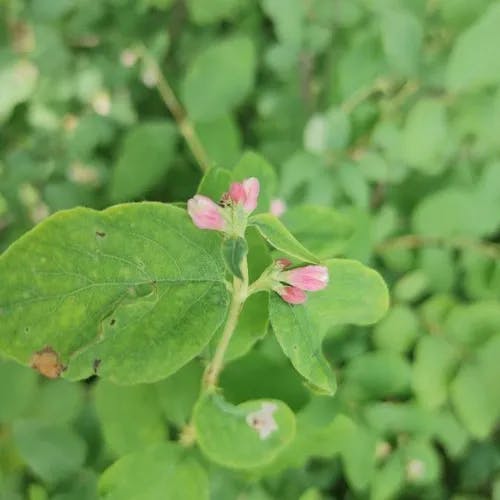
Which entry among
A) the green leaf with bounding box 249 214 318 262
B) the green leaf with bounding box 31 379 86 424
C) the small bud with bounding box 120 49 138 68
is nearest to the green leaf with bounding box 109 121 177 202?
the small bud with bounding box 120 49 138 68

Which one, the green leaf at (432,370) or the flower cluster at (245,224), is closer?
the flower cluster at (245,224)

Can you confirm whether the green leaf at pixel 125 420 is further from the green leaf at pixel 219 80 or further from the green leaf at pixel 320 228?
the green leaf at pixel 219 80

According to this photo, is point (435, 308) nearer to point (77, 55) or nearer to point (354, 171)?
point (354, 171)

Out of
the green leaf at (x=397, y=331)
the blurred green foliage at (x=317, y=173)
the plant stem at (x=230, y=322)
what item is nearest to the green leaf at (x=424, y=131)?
the blurred green foliage at (x=317, y=173)

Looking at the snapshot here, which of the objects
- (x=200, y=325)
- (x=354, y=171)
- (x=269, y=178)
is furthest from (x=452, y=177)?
(x=200, y=325)

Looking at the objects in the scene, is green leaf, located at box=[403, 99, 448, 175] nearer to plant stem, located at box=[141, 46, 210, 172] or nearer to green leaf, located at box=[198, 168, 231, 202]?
plant stem, located at box=[141, 46, 210, 172]

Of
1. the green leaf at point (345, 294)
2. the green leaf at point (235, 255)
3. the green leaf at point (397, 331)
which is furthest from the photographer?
the green leaf at point (397, 331)

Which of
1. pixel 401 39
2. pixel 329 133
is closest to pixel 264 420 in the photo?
pixel 329 133

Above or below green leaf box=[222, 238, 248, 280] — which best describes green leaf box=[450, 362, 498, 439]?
below
